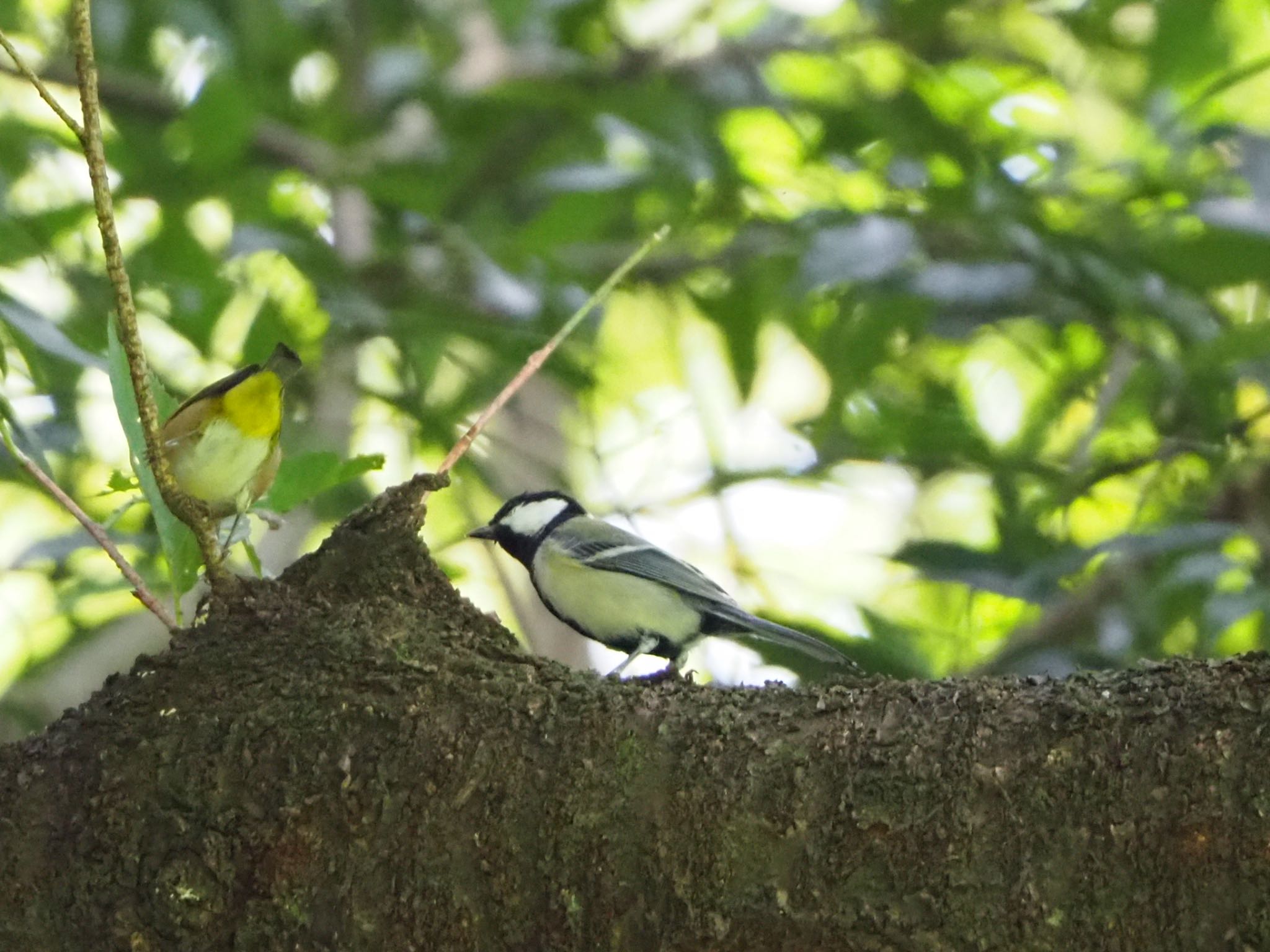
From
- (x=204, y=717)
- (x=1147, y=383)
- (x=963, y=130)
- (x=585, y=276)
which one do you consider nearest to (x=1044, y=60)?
(x=963, y=130)

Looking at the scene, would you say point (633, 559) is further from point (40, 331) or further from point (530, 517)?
point (40, 331)

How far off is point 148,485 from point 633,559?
110cm

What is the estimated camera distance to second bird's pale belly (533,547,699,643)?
227cm

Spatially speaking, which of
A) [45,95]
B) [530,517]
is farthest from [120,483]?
[530,517]

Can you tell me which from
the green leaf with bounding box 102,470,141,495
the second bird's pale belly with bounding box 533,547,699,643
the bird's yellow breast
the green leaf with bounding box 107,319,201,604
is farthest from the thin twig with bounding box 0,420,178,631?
the second bird's pale belly with bounding box 533,547,699,643

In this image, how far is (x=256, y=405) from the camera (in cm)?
172

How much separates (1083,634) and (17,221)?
2084 mm

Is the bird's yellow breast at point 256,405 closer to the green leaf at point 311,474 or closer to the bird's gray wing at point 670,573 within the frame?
the green leaf at point 311,474

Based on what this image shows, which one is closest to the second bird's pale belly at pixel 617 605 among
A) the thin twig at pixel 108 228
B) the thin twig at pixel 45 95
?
the thin twig at pixel 108 228

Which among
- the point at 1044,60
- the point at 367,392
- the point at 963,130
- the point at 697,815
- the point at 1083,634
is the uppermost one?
the point at 1044,60

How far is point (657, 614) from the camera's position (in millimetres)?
2275

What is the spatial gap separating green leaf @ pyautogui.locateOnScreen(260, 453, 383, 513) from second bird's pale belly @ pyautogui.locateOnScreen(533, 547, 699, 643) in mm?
760

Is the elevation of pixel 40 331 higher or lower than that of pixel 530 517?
lower

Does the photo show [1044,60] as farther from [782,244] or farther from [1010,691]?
[1010,691]
